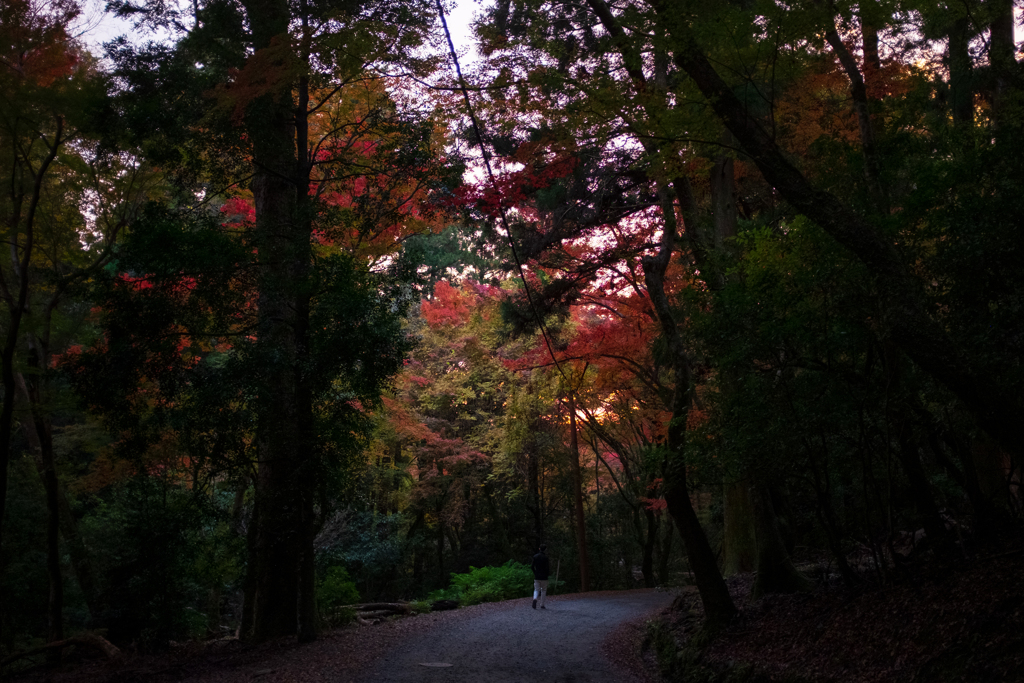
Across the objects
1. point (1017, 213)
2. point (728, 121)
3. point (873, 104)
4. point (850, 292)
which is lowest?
point (850, 292)

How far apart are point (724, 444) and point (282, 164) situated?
8094 mm

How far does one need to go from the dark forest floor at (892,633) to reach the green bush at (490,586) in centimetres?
1013

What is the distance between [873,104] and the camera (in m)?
8.64

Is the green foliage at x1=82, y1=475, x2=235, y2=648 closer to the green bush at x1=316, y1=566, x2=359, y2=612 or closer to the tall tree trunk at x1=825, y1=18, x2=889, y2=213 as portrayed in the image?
the green bush at x1=316, y1=566, x2=359, y2=612

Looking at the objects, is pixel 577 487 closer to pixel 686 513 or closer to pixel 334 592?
pixel 334 592

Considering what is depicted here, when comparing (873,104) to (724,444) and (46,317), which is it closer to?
(724,444)

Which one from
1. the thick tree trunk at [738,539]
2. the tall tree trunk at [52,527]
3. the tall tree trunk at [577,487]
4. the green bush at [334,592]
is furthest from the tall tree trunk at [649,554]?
the tall tree trunk at [52,527]

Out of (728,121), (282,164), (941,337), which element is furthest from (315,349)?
(941,337)

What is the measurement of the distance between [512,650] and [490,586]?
995 centimetres

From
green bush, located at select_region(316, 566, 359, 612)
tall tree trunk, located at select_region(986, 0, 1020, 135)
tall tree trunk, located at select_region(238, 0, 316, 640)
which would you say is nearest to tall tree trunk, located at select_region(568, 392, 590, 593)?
green bush, located at select_region(316, 566, 359, 612)

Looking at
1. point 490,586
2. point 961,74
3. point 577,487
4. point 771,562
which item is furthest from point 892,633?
point 577,487

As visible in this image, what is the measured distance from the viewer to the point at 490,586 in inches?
778

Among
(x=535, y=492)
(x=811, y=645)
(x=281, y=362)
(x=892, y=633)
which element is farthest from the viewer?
(x=535, y=492)

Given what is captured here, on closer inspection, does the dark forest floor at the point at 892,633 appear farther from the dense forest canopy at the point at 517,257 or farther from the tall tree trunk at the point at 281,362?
the tall tree trunk at the point at 281,362
